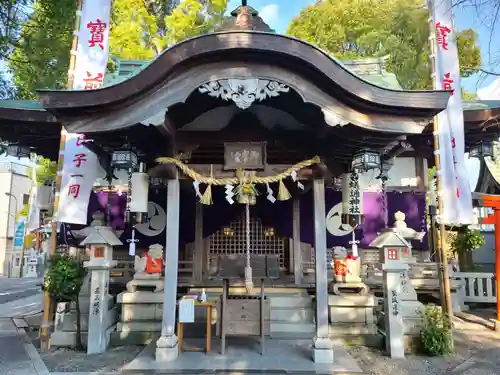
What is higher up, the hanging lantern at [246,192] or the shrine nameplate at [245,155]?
the shrine nameplate at [245,155]

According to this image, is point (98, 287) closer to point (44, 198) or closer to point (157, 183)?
point (157, 183)

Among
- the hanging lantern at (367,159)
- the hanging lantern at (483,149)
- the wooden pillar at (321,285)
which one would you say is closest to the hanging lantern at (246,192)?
the wooden pillar at (321,285)

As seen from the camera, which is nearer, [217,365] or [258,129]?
[217,365]

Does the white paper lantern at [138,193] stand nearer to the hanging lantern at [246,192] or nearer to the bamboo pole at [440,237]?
the hanging lantern at [246,192]

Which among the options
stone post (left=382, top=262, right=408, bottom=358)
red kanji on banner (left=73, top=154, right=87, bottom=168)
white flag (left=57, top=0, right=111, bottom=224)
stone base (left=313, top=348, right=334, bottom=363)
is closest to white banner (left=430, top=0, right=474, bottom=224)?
stone post (left=382, top=262, right=408, bottom=358)

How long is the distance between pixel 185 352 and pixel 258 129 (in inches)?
168

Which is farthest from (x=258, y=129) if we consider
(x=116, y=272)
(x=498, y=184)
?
(x=498, y=184)

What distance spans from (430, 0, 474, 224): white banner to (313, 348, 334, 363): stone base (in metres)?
4.03

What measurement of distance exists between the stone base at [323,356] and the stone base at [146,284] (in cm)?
363

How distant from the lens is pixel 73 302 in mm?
7969

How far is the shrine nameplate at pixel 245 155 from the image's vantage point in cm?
688

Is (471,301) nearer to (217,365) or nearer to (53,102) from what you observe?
(217,365)

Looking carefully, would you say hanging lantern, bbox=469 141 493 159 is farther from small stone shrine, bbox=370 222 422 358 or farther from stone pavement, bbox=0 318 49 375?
stone pavement, bbox=0 318 49 375

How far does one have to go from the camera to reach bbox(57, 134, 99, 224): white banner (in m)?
7.81
